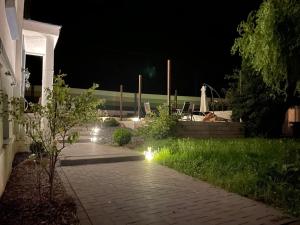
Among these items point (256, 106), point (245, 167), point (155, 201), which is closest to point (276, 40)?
point (245, 167)

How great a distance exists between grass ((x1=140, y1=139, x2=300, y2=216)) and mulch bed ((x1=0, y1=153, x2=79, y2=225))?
3008mm

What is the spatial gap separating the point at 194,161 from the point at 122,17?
18.1 metres

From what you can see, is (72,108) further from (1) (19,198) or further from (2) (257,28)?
(2) (257,28)

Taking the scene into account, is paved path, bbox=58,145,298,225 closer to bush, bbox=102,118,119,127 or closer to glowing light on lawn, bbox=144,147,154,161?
glowing light on lawn, bbox=144,147,154,161

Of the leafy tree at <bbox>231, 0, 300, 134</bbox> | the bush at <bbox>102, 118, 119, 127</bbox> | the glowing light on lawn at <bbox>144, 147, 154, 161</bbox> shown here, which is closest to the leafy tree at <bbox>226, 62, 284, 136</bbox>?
the leafy tree at <bbox>231, 0, 300, 134</bbox>

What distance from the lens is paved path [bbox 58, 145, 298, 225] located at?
4.38m

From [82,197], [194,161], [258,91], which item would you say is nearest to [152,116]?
[194,161]

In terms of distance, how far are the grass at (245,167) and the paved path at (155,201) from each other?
1.00 feet

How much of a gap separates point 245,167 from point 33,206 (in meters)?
4.70

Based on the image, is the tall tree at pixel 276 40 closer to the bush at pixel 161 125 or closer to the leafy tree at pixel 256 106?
the bush at pixel 161 125

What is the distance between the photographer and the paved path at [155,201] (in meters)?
4.38

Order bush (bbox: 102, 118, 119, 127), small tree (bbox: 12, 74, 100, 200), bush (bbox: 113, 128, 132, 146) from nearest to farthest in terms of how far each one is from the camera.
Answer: small tree (bbox: 12, 74, 100, 200) < bush (bbox: 113, 128, 132, 146) < bush (bbox: 102, 118, 119, 127)

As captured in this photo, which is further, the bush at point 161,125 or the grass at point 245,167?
the bush at point 161,125

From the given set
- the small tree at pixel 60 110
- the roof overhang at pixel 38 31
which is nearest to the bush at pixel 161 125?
the roof overhang at pixel 38 31
